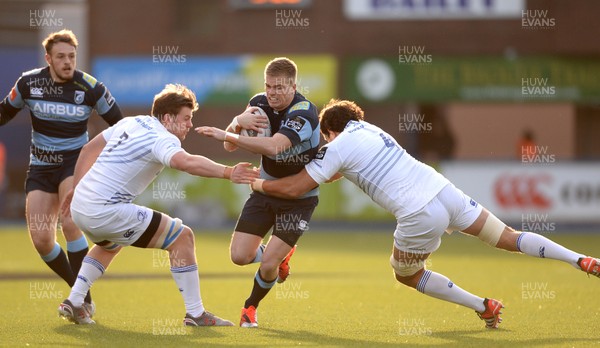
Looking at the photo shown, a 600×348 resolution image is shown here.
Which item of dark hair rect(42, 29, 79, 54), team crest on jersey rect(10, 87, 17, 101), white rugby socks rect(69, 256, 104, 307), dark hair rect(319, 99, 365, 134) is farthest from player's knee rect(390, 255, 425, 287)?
team crest on jersey rect(10, 87, 17, 101)

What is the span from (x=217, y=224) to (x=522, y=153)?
7.05 m

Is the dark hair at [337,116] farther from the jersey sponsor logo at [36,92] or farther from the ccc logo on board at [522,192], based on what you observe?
the ccc logo on board at [522,192]

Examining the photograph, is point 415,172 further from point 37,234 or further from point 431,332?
point 37,234

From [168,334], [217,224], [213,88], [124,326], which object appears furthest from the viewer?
[213,88]


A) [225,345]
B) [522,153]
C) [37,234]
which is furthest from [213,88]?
[225,345]

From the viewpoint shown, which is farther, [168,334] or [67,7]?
[67,7]

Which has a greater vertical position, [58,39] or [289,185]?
[58,39]

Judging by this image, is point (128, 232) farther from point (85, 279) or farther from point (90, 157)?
point (90, 157)

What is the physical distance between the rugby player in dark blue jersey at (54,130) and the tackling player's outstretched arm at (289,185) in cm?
185

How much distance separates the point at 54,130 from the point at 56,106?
24cm

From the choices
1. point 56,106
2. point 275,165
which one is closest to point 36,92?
point 56,106

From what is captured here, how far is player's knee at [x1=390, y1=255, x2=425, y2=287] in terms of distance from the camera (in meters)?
8.95

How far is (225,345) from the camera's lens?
8102mm

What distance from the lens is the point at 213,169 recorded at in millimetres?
8266
